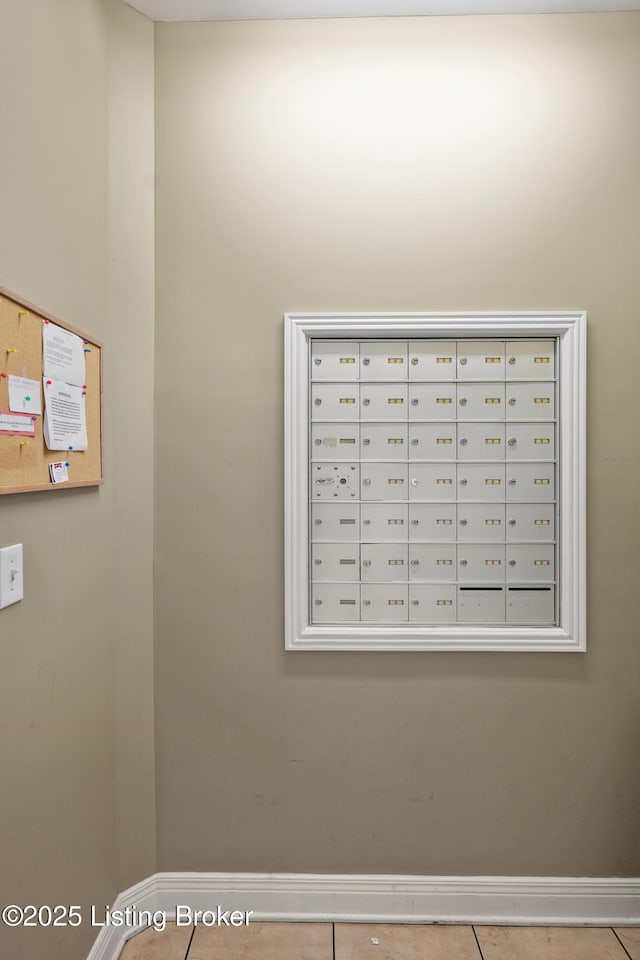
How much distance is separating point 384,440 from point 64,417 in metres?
0.87

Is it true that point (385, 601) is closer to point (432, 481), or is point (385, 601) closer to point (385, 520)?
point (385, 520)

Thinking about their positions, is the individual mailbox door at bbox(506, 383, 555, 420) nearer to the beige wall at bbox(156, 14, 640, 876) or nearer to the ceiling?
the beige wall at bbox(156, 14, 640, 876)

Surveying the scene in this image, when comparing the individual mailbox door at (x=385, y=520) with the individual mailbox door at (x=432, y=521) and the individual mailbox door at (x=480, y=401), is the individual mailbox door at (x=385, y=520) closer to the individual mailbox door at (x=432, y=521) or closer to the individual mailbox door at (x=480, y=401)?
the individual mailbox door at (x=432, y=521)

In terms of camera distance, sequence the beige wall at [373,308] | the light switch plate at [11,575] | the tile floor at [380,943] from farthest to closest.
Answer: the beige wall at [373,308] → the tile floor at [380,943] → the light switch plate at [11,575]

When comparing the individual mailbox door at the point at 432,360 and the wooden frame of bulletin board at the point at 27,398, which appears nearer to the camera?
the wooden frame of bulletin board at the point at 27,398

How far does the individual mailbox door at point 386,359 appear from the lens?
64.7 inches

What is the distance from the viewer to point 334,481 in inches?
65.4

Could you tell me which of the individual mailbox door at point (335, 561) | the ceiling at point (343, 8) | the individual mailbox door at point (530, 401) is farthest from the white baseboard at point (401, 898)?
the ceiling at point (343, 8)

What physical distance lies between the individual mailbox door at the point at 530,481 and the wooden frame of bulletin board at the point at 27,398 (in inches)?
46.1

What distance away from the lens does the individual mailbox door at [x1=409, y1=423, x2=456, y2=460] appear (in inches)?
65.0

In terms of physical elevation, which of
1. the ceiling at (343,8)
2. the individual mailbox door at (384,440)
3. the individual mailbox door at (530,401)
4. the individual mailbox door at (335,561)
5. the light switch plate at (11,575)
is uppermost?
the ceiling at (343,8)

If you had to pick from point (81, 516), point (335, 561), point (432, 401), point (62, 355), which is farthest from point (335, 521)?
point (62, 355)

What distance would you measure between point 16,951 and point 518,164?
7.27 ft

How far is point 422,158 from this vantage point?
1.61m
